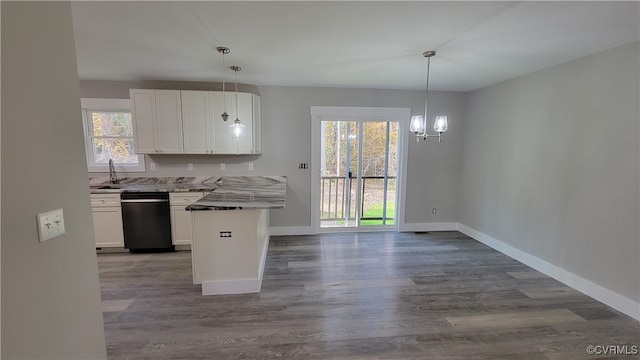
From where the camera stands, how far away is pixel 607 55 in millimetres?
2531

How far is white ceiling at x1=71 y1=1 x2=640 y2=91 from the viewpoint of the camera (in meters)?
1.85

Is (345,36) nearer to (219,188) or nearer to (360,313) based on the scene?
(360,313)

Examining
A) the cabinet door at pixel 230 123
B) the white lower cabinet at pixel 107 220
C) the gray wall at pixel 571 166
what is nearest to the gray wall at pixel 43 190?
the cabinet door at pixel 230 123

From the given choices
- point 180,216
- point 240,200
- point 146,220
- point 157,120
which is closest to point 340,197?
point 240,200

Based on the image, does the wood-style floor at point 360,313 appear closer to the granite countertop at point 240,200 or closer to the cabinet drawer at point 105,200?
the cabinet drawer at point 105,200

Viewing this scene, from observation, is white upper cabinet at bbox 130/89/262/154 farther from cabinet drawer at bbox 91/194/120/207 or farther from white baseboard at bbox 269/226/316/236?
white baseboard at bbox 269/226/316/236

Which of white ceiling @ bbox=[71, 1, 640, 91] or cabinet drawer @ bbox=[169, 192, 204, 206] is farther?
cabinet drawer @ bbox=[169, 192, 204, 206]

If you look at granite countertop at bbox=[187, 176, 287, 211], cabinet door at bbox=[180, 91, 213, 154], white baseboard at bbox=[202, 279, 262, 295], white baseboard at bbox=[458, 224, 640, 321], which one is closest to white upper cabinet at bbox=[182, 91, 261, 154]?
cabinet door at bbox=[180, 91, 213, 154]

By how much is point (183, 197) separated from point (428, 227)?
4065 millimetres

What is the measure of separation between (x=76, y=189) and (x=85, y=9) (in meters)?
1.52

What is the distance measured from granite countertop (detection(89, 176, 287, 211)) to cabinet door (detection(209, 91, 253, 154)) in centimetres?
53

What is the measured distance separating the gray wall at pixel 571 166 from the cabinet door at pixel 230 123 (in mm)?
3664

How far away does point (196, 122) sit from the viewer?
386 cm

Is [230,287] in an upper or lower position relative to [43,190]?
lower
